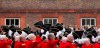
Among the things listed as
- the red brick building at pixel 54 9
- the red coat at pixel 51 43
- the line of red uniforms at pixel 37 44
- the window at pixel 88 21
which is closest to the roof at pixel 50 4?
the red brick building at pixel 54 9

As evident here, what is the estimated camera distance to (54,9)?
1339 inches

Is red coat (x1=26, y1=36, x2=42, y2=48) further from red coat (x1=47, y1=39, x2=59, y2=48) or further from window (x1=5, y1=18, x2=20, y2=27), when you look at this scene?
window (x1=5, y1=18, x2=20, y2=27)

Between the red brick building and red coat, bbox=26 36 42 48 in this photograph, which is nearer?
red coat, bbox=26 36 42 48

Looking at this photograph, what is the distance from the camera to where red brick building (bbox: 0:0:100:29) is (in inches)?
1334

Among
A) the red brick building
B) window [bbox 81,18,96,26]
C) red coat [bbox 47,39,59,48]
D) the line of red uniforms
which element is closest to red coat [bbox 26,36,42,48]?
the line of red uniforms

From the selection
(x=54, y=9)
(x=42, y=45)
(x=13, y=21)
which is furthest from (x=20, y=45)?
(x=13, y=21)

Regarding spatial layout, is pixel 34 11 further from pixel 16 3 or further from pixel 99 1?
pixel 99 1

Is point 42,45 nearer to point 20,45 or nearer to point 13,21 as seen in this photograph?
point 20,45

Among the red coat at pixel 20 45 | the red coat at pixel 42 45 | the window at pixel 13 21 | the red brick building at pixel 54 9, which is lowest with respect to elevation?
the window at pixel 13 21

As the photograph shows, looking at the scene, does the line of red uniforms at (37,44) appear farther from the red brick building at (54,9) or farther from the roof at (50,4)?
the roof at (50,4)

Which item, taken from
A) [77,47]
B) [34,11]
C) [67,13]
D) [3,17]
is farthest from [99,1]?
[77,47]

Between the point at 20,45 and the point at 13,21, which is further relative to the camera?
the point at 13,21

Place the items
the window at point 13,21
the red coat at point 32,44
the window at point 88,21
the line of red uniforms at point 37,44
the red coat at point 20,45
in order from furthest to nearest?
the window at point 13,21 < the window at point 88,21 < the red coat at point 20,45 < the red coat at point 32,44 < the line of red uniforms at point 37,44

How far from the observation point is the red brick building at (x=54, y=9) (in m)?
33.9
